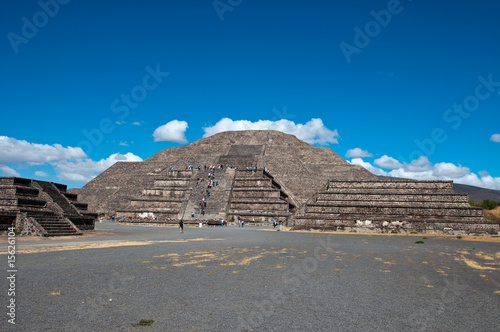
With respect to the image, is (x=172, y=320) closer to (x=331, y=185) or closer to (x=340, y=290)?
(x=340, y=290)

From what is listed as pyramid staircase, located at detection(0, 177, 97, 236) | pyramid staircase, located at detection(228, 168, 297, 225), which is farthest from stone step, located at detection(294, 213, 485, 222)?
pyramid staircase, located at detection(0, 177, 97, 236)

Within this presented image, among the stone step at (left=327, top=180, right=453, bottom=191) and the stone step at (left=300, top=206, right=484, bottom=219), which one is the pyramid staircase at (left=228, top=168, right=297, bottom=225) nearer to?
the stone step at (left=327, top=180, right=453, bottom=191)

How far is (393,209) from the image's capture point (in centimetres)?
2666

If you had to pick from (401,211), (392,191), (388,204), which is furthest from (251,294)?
(392,191)

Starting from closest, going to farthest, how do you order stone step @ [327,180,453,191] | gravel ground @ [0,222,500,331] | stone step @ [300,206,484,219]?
gravel ground @ [0,222,500,331] → stone step @ [300,206,484,219] → stone step @ [327,180,453,191]

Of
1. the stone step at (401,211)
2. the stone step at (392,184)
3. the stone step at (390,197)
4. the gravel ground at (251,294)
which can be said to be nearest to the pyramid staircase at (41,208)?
the gravel ground at (251,294)

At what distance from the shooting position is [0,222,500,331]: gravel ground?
461cm

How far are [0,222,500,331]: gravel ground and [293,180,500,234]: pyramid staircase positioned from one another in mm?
15102

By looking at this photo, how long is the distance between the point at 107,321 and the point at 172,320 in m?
0.76

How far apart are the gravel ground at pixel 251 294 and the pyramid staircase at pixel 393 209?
15102 millimetres

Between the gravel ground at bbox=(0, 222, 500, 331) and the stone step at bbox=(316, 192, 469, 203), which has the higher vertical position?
the stone step at bbox=(316, 192, 469, 203)

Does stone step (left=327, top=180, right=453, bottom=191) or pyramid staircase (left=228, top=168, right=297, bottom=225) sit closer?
stone step (left=327, top=180, right=453, bottom=191)

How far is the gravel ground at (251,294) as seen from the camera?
461cm

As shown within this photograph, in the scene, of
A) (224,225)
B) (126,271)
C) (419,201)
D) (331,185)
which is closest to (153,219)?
(224,225)
